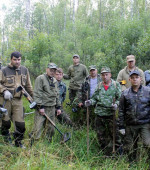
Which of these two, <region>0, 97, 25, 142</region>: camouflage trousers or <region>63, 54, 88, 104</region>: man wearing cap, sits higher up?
<region>63, 54, 88, 104</region>: man wearing cap

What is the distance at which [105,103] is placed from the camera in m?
4.20

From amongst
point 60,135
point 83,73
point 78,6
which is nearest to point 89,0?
point 78,6

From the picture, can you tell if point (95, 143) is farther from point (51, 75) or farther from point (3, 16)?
point (3, 16)

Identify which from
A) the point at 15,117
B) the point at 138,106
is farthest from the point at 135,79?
the point at 15,117

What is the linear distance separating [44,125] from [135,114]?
2.17 metres

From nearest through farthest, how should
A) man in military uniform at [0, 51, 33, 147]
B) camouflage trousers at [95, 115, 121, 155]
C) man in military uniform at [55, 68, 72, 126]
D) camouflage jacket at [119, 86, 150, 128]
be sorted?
camouflage jacket at [119, 86, 150, 128] < man in military uniform at [0, 51, 33, 147] < camouflage trousers at [95, 115, 121, 155] < man in military uniform at [55, 68, 72, 126]

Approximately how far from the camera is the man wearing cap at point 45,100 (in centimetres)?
425

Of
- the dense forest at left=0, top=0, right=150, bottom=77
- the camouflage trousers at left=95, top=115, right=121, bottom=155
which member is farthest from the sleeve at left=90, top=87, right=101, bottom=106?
the dense forest at left=0, top=0, right=150, bottom=77

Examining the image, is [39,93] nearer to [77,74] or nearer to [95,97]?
[95,97]

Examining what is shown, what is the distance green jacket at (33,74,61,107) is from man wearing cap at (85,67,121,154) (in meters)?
0.86

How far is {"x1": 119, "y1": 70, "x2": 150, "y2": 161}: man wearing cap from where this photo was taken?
11.6 feet

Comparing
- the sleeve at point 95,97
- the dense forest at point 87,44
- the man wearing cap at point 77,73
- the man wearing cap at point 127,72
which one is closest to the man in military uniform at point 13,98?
the sleeve at point 95,97

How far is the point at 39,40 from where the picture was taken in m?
11.2

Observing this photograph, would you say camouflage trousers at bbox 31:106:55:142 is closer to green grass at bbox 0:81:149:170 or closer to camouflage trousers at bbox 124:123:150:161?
green grass at bbox 0:81:149:170
